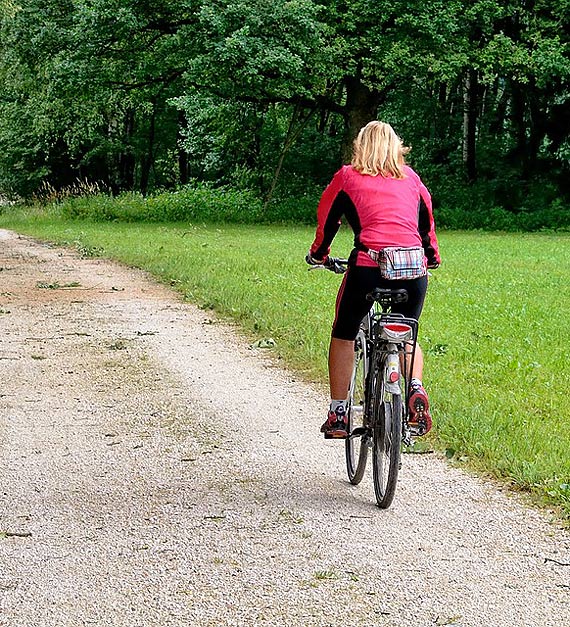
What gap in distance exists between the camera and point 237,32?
25.3 meters

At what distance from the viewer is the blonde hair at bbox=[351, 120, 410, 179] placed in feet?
17.5

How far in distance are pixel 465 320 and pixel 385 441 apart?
677cm

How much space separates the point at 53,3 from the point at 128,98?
420 cm

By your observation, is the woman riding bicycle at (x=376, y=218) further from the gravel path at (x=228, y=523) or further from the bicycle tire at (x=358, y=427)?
the gravel path at (x=228, y=523)

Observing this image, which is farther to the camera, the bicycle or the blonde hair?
the blonde hair

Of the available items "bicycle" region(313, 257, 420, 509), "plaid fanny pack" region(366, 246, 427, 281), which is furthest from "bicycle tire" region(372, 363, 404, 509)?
"plaid fanny pack" region(366, 246, 427, 281)

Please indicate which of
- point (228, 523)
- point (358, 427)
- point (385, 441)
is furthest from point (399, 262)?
point (228, 523)

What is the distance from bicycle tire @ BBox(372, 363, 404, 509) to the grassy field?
82 centimetres

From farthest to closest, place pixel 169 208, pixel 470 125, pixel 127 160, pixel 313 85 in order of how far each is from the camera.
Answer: pixel 127 160
pixel 470 125
pixel 169 208
pixel 313 85

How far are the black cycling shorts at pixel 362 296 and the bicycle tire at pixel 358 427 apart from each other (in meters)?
0.19

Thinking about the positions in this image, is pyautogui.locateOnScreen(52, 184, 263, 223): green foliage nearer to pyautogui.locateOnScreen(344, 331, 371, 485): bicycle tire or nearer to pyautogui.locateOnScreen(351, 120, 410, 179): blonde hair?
pyautogui.locateOnScreen(344, 331, 371, 485): bicycle tire

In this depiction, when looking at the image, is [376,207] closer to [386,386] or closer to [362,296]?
[362,296]

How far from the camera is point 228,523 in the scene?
5148 millimetres

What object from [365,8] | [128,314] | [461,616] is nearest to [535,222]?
[365,8]
